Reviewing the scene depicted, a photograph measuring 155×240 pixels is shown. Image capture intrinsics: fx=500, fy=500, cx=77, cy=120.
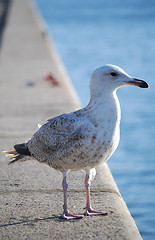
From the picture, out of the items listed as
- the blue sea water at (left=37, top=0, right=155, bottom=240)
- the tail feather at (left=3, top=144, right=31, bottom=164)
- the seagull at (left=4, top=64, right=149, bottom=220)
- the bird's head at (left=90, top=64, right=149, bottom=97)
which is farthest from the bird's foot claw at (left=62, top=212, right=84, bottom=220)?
the blue sea water at (left=37, top=0, right=155, bottom=240)

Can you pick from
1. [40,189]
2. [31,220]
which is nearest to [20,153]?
[40,189]

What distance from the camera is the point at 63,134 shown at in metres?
4.36

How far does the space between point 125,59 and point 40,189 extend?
36.5 feet

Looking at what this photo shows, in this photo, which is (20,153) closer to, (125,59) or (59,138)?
(59,138)

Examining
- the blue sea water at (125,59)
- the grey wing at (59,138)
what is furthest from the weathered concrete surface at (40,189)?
the blue sea water at (125,59)

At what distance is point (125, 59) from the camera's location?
615 inches

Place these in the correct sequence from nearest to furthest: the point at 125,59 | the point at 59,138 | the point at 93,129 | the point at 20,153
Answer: the point at 93,129
the point at 59,138
the point at 20,153
the point at 125,59

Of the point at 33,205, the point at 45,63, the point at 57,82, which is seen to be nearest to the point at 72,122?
the point at 33,205

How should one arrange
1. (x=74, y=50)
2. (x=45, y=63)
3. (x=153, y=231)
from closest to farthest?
(x=153, y=231)
(x=45, y=63)
(x=74, y=50)

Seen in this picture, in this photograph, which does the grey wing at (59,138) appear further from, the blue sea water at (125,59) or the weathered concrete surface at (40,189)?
the blue sea water at (125,59)

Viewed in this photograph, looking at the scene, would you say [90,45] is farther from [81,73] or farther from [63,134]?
[63,134]

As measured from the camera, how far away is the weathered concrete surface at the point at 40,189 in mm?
4070

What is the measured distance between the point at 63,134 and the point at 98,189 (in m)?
0.91

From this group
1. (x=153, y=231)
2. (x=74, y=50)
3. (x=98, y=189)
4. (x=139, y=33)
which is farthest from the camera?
(x=139, y=33)
